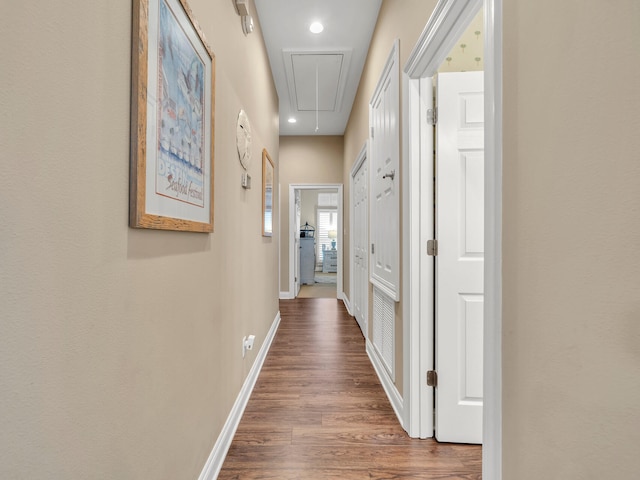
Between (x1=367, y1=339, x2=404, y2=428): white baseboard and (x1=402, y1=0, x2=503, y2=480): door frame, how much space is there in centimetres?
10

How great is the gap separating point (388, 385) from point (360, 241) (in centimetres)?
199

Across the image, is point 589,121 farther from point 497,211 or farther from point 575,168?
point 497,211

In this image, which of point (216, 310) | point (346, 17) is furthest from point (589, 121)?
point (346, 17)

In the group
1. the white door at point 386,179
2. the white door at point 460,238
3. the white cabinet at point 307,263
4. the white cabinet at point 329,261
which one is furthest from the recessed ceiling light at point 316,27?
the white cabinet at point 329,261

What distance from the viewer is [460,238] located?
5.38 ft

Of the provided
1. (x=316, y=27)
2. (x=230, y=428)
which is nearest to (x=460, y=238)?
(x=230, y=428)

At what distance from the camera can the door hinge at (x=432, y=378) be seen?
1.69 metres

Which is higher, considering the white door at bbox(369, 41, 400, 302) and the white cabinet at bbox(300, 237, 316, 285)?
the white door at bbox(369, 41, 400, 302)

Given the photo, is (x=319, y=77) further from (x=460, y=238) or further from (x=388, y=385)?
(x=388, y=385)

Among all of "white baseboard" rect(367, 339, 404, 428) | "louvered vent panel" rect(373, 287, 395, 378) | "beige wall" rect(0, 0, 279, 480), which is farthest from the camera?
"louvered vent panel" rect(373, 287, 395, 378)

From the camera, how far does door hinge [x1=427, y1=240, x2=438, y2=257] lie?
1.67 m

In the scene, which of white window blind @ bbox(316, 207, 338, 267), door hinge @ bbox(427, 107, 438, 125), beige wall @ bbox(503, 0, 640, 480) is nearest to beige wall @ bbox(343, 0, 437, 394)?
door hinge @ bbox(427, 107, 438, 125)

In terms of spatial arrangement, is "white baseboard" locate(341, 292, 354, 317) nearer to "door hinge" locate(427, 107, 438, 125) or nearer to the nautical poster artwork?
"door hinge" locate(427, 107, 438, 125)

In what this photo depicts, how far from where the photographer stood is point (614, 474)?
0.59 metres
